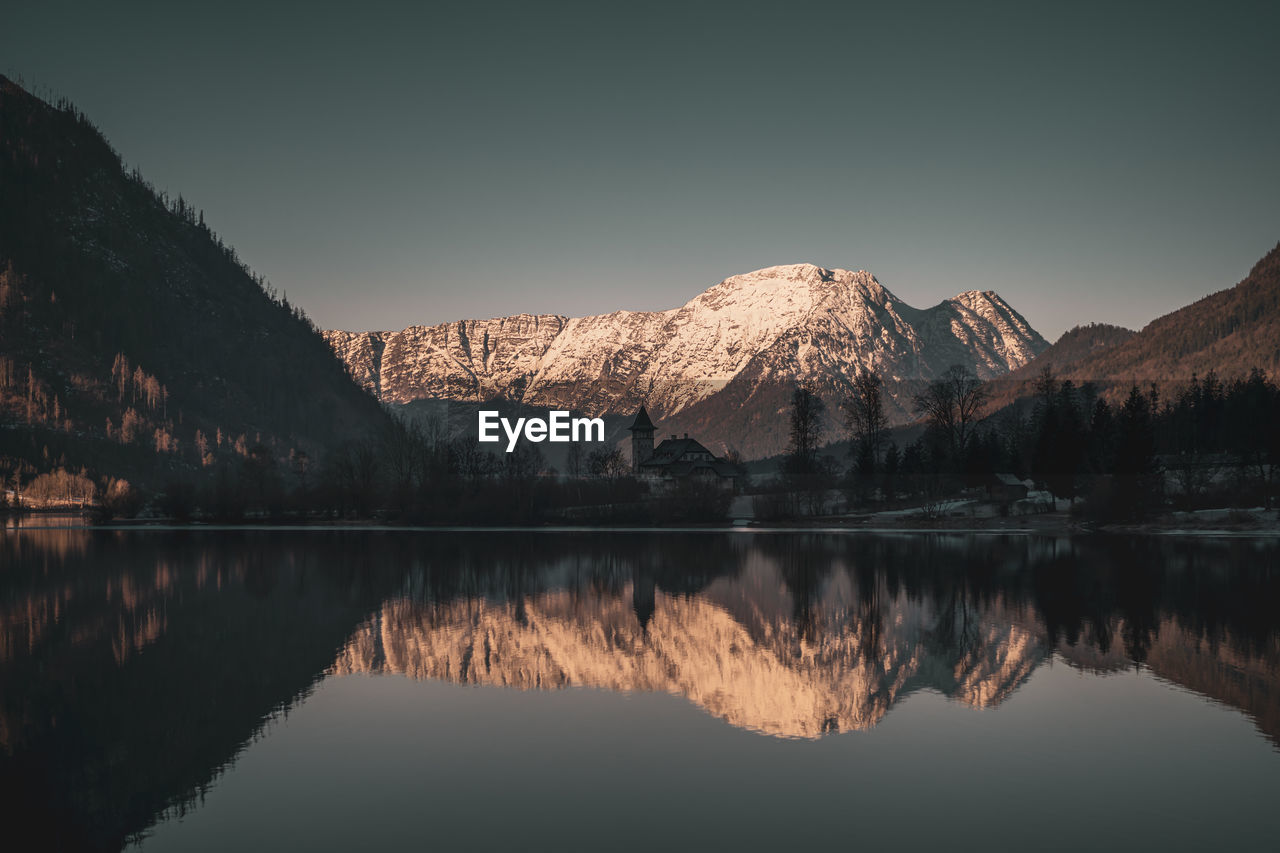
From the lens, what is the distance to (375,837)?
14641mm

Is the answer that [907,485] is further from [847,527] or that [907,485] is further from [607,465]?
[607,465]

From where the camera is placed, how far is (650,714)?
2267 centimetres

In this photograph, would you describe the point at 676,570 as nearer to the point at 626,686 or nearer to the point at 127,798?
the point at 626,686

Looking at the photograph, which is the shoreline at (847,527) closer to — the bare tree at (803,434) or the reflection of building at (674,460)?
the bare tree at (803,434)

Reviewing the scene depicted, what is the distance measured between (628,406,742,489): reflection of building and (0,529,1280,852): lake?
94107mm

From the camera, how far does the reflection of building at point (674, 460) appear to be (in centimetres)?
14162

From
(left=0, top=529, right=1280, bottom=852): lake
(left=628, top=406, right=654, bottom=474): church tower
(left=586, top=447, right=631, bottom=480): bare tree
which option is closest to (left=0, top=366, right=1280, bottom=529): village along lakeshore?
(left=586, top=447, right=631, bottom=480): bare tree

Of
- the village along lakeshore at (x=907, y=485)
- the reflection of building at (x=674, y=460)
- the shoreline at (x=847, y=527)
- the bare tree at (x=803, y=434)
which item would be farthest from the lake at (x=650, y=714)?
the reflection of building at (x=674, y=460)

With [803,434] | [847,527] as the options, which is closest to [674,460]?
[803,434]

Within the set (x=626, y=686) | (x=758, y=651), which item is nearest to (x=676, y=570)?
(x=758, y=651)

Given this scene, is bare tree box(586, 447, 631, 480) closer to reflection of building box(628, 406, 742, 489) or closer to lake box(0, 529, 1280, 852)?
reflection of building box(628, 406, 742, 489)

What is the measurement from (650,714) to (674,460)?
415ft

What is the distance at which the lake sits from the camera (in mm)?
15180

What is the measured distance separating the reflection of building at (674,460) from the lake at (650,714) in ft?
309
